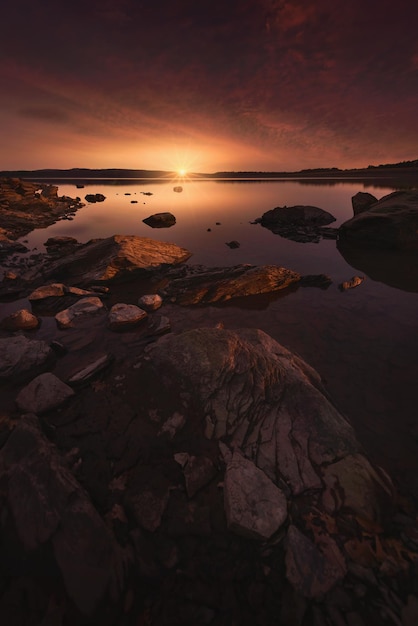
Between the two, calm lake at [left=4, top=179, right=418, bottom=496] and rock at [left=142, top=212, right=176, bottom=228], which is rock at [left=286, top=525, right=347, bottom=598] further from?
rock at [left=142, top=212, right=176, bottom=228]

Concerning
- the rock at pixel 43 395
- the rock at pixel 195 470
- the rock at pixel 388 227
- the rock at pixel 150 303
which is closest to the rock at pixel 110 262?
the rock at pixel 150 303

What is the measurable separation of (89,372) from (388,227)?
19.8 metres

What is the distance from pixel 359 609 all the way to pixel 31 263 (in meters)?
17.0

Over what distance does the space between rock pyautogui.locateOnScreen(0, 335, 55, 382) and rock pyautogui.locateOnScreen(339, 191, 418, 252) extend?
1956cm

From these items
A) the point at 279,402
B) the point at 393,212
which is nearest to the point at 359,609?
the point at 279,402

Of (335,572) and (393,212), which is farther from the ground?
(393,212)

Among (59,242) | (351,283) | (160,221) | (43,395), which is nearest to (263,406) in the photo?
(43,395)

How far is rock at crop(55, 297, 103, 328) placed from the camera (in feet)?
26.3

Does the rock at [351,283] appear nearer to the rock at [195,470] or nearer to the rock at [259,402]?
the rock at [259,402]

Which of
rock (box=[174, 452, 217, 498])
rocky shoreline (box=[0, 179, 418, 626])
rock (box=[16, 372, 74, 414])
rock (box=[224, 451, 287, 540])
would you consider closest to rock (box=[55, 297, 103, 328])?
rocky shoreline (box=[0, 179, 418, 626])

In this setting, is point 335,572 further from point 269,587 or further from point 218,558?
point 218,558

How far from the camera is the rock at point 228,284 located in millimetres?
10051

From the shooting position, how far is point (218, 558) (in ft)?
9.64

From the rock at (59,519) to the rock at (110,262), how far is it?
8.86 m
